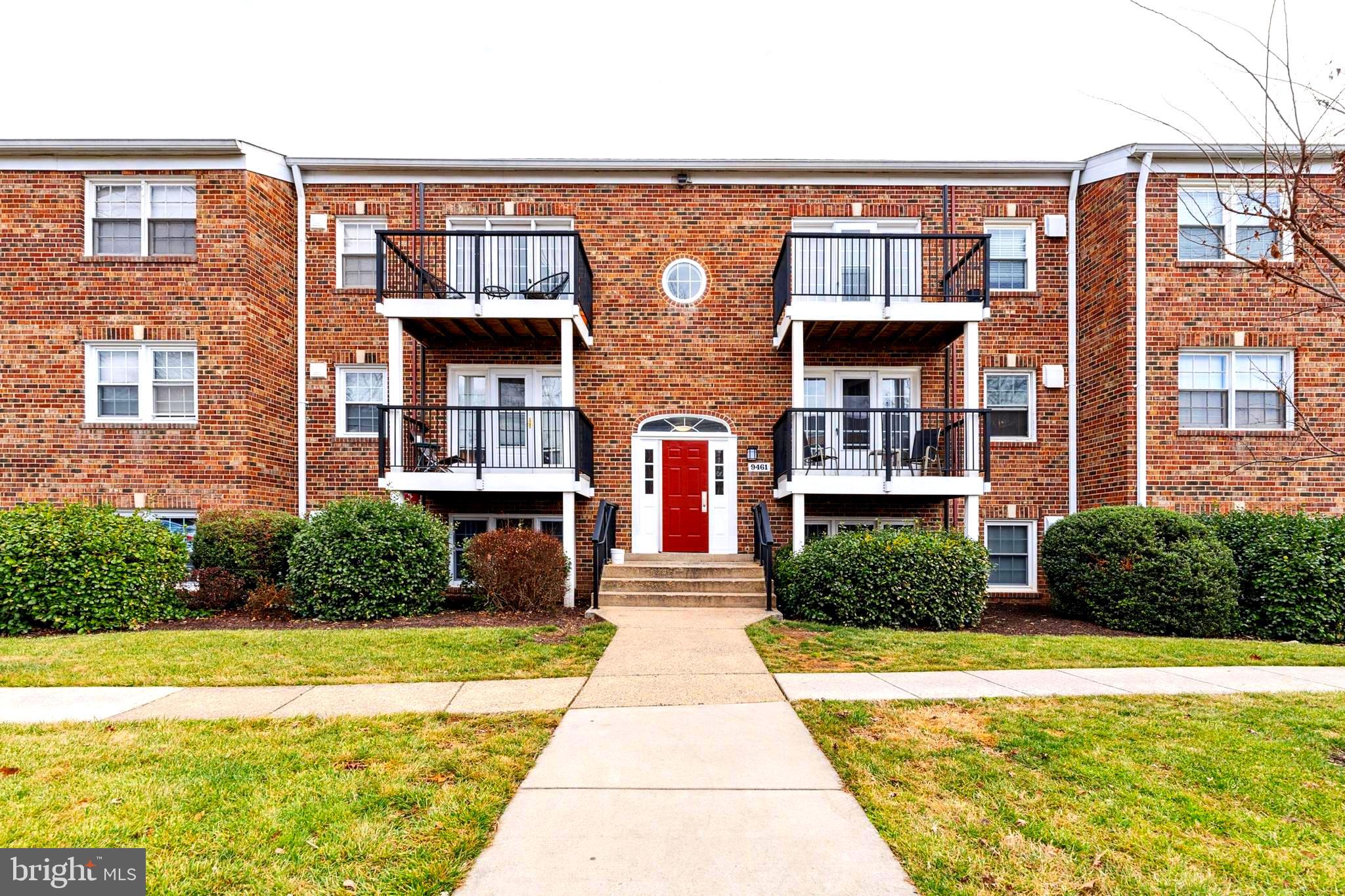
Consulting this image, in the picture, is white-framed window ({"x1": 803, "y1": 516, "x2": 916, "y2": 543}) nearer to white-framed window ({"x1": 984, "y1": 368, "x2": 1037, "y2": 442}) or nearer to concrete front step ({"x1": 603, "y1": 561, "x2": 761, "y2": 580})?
concrete front step ({"x1": 603, "y1": 561, "x2": 761, "y2": 580})

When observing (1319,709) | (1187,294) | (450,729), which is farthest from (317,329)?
(1187,294)

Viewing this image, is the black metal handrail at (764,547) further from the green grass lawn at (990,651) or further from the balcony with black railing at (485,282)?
the balcony with black railing at (485,282)

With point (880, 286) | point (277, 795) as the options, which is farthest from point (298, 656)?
point (880, 286)

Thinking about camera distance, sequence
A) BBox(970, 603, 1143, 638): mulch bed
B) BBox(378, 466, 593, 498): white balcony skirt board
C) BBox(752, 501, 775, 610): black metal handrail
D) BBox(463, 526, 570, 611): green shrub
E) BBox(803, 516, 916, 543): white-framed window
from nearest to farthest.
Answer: BBox(970, 603, 1143, 638): mulch bed
BBox(463, 526, 570, 611): green shrub
BBox(752, 501, 775, 610): black metal handrail
BBox(378, 466, 593, 498): white balcony skirt board
BBox(803, 516, 916, 543): white-framed window

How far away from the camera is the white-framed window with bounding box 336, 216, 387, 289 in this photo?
40.5 ft

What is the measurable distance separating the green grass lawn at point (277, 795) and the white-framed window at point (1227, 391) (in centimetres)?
1191

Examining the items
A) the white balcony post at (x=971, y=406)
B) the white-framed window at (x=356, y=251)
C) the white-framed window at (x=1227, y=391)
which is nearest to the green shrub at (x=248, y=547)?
the white-framed window at (x=356, y=251)

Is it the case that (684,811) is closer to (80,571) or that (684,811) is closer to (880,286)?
(80,571)

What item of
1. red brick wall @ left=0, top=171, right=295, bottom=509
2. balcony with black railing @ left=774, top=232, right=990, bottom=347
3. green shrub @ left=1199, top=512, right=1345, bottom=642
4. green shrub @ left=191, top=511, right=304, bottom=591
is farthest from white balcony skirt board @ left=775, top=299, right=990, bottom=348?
red brick wall @ left=0, top=171, right=295, bottom=509

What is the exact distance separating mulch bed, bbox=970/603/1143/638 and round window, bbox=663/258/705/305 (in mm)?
7006

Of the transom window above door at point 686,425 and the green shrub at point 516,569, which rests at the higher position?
the transom window above door at point 686,425

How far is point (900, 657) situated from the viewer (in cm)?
713

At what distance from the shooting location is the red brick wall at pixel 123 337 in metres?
11.2

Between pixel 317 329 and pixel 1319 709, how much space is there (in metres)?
13.8
